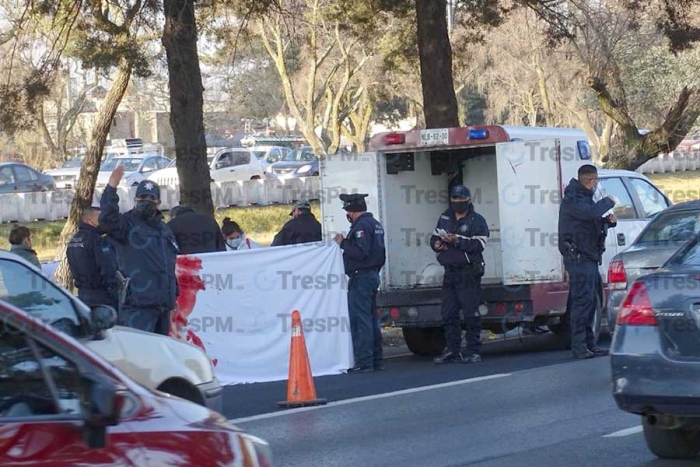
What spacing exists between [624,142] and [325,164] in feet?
34.1

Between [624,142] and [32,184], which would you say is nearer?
[624,142]

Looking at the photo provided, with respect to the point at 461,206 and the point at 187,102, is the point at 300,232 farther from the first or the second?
the point at 187,102

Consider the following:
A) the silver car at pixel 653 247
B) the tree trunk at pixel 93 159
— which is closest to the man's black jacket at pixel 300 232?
the silver car at pixel 653 247

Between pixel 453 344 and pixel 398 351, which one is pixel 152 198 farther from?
pixel 398 351

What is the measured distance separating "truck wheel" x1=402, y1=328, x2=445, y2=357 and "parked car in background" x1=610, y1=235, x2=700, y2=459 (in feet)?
22.5

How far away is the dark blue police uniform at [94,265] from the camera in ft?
36.6

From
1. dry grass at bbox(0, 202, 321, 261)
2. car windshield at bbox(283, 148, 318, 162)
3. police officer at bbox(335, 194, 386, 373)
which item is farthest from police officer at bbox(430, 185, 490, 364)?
car windshield at bbox(283, 148, 318, 162)

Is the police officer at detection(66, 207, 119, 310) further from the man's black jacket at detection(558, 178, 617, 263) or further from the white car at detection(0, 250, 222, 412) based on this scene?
the man's black jacket at detection(558, 178, 617, 263)

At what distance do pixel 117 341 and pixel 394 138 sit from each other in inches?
267

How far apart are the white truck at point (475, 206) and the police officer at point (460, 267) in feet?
1.07

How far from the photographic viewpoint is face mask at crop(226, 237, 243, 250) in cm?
1537

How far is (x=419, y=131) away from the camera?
537 inches

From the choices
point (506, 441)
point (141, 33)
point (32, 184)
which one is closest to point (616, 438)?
point (506, 441)

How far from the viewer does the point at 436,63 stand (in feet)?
58.9
